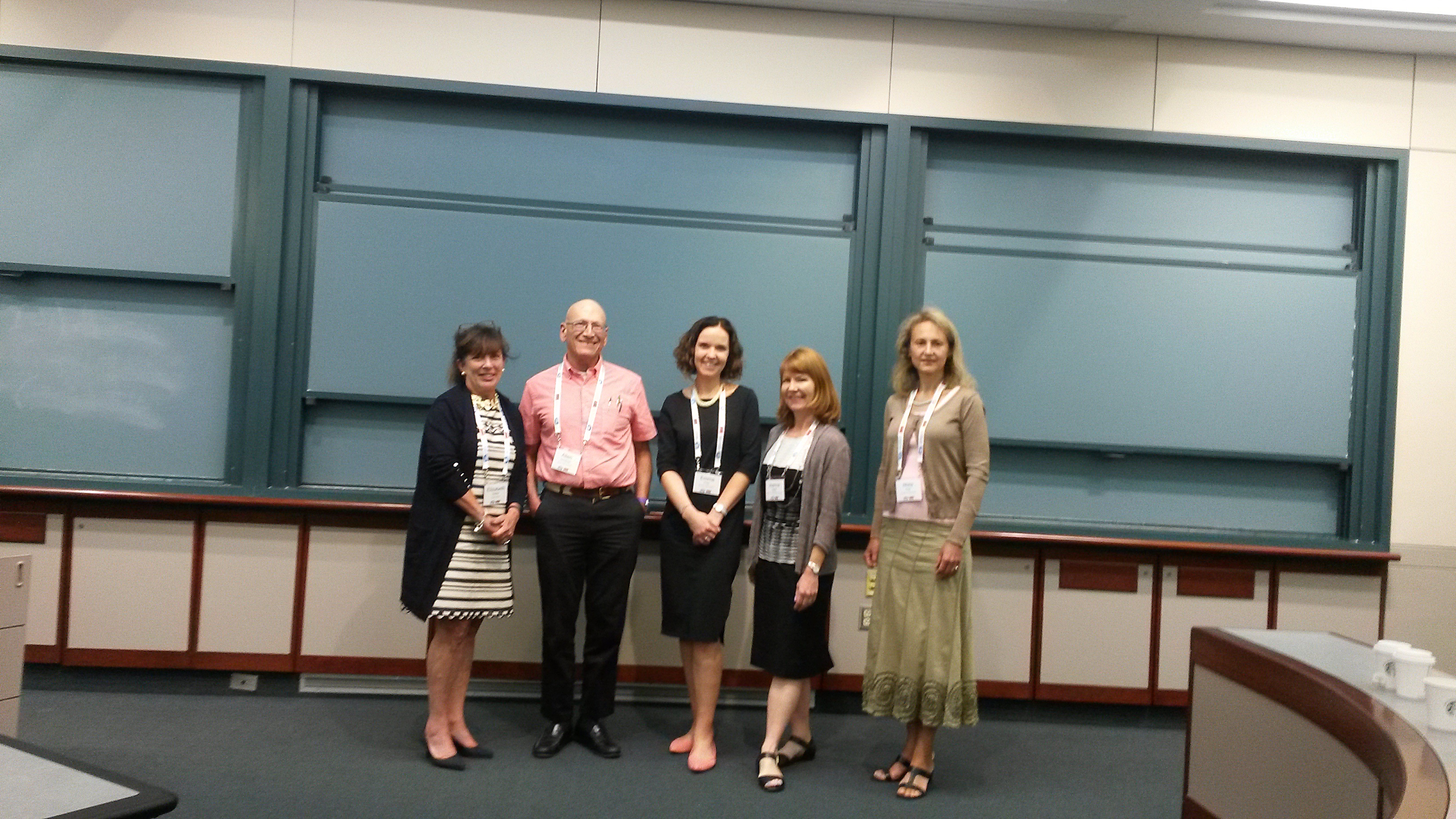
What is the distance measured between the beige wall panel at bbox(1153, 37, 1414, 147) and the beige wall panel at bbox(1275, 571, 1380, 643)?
1937 millimetres

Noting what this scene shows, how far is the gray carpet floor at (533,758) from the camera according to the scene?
9.51 feet

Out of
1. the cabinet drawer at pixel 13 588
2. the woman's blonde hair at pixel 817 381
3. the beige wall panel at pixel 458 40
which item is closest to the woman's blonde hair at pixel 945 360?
the woman's blonde hair at pixel 817 381

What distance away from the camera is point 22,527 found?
3.81 metres

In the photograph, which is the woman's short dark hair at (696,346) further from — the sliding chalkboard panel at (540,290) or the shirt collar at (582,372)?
the sliding chalkboard panel at (540,290)

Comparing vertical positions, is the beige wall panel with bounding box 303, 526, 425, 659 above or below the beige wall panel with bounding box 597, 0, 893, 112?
below

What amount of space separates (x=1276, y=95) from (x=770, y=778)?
3.67 metres

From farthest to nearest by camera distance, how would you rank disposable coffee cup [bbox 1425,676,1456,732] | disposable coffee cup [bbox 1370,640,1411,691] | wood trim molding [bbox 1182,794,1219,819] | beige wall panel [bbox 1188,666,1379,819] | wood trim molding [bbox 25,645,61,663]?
wood trim molding [bbox 25,645,61,663] → wood trim molding [bbox 1182,794,1219,819] → disposable coffee cup [bbox 1370,640,1411,691] → beige wall panel [bbox 1188,666,1379,819] → disposable coffee cup [bbox 1425,676,1456,732]

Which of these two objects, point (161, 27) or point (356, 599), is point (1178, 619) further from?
point (161, 27)

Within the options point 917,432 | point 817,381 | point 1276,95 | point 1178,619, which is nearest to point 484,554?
point 817,381

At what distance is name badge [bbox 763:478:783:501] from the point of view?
10.4 ft

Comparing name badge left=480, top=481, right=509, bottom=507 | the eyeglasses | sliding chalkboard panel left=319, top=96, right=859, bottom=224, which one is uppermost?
sliding chalkboard panel left=319, top=96, right=859, bottom=224

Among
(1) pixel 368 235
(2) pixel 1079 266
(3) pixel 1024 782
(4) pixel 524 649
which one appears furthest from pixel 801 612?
(1) pixel 368 235

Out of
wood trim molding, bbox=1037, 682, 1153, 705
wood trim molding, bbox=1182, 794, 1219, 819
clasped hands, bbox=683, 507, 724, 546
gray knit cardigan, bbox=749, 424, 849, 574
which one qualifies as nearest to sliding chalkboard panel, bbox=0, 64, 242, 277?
clasped hands, bbox=683, 507, 724, 546

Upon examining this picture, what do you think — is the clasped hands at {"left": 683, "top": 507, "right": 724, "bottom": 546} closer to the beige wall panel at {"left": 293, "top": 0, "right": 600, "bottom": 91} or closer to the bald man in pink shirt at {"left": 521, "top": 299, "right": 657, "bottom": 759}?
the bald man in pink shirt at {"left": 521, "top": 299, "right": 657, "bottom": 759}
